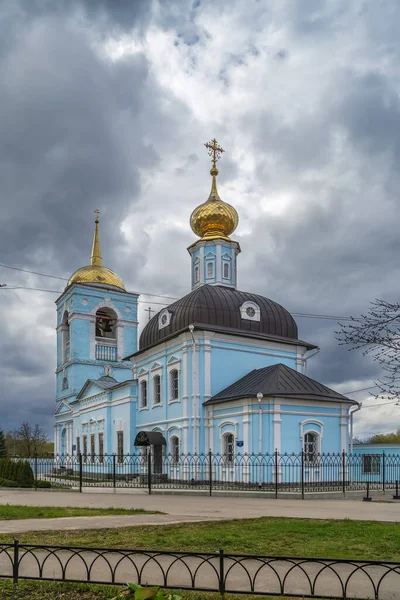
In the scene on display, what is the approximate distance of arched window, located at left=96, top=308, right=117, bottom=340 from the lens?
4688 cm

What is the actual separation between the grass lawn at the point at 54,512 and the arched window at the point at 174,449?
14181mm

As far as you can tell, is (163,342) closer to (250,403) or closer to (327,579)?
(250,403)

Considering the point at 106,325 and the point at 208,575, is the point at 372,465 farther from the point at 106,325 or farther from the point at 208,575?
the point at 208,575

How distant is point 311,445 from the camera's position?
26.0 metres

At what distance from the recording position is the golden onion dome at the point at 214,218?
3591cm

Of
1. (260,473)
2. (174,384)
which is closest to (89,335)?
(174,384)

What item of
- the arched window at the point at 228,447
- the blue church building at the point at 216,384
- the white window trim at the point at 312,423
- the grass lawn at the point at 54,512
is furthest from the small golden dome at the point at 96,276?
the grass lawn at the point at 54,512

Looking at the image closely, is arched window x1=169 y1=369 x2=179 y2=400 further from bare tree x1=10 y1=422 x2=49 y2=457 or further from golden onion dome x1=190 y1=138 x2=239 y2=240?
bare tree x1=10 y1=422 x2=49 y2=457

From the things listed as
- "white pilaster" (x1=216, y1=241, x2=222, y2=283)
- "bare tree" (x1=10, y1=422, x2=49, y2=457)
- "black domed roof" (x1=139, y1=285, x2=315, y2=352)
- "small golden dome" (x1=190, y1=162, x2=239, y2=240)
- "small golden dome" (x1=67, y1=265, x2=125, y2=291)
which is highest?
"small golden dome" (x1=190, y1=162, x2=239, y2=240)

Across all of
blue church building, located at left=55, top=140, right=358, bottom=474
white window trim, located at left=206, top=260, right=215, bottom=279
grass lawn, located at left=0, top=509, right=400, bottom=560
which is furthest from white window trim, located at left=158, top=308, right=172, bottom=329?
grass lawn, located at left=0, top=509, right=400, bottom=560

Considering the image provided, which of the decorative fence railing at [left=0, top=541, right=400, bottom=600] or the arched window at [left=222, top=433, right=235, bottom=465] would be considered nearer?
the decorative fence railing at [left=0, top=541, right=400, bottom=600]

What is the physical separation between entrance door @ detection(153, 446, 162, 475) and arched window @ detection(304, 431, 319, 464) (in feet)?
27.9

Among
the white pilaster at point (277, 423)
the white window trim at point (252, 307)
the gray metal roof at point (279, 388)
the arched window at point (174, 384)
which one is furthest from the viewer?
the white window trim at point (252, 307)

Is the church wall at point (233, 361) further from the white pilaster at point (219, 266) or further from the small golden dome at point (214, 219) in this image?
the small golden dome at point (214, 219)
